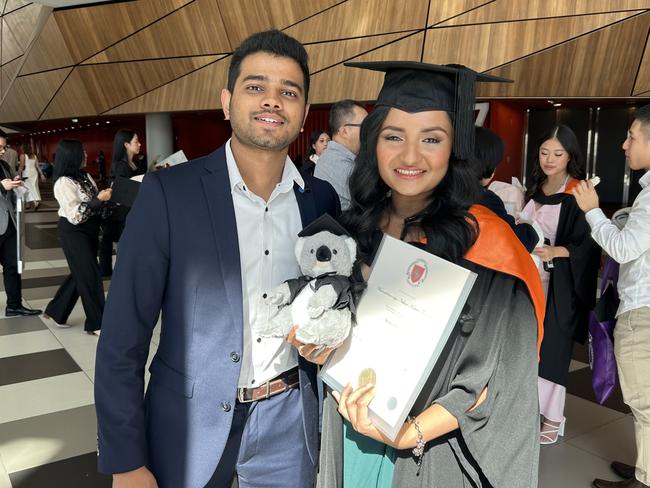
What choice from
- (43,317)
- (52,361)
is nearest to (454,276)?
(52,361)

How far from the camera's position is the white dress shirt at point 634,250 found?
2.44 metres

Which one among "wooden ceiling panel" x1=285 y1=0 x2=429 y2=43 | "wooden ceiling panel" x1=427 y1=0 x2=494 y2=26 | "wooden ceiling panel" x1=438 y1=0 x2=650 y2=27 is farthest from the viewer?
"wooden ceiling panel" x1=285 y1=0 x2=429 y2=43

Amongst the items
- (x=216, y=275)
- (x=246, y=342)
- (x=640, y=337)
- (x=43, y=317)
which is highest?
(x=216, y=275)

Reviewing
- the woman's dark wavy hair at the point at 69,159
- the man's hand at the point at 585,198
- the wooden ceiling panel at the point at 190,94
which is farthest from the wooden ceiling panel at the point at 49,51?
the man's hand at the point at 585,198

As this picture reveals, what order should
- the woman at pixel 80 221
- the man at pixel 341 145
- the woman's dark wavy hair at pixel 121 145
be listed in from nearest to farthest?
1. the man at pixel 341 145
2. the woman at pixel 80 221
3. the woman's dark wavy hair at pixel 121 145

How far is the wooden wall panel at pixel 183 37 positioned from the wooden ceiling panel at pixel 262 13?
23 centimetres

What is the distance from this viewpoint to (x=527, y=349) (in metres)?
1.24

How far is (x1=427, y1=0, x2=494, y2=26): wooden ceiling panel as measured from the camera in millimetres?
9008

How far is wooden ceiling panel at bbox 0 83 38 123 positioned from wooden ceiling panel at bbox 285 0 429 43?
8.57 metres

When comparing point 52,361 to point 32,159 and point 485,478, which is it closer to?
point 485,478

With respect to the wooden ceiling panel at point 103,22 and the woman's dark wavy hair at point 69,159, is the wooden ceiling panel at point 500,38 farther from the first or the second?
the woman's dark wavy hair at point 69,159

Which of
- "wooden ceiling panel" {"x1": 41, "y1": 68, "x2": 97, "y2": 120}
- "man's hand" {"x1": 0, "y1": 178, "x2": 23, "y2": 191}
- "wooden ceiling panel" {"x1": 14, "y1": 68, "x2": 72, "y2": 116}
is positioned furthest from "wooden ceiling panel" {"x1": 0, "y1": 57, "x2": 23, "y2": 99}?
"man's hand" {"x1": 0, "y1": 178, "x2": 23, "y2": 191}

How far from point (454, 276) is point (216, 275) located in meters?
0.63

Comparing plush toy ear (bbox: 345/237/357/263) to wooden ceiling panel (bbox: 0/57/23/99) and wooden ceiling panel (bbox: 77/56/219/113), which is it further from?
wooden ceiling panel (bbox: 0/57/23/99)
